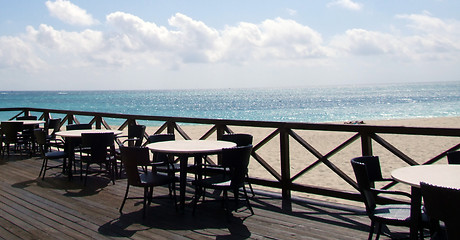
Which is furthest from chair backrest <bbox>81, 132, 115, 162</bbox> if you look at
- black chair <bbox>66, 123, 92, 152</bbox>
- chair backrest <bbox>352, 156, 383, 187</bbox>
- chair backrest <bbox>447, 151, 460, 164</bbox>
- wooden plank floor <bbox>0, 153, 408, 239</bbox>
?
chair backrest <bbox>447, 151, 460, 164</bbox>

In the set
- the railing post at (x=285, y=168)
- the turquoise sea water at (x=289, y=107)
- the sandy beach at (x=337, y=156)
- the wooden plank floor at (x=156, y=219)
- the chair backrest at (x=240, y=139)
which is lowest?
the turquoise sea water at (x=289, y=107)

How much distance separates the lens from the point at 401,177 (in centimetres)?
237

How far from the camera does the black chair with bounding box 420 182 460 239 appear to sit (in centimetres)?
175

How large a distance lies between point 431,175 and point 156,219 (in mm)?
2395

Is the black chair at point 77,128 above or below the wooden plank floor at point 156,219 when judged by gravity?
above

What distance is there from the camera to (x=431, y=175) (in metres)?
2.44

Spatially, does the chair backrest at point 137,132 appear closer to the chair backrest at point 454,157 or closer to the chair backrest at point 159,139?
the chair backrest at point 159,139

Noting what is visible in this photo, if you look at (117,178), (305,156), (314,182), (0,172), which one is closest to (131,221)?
(117,178)

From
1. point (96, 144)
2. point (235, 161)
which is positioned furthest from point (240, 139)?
point (96, 144)

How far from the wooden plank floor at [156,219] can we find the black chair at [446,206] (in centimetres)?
134

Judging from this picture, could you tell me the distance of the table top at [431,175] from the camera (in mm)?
2246

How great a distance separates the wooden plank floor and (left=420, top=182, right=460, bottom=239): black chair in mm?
1337

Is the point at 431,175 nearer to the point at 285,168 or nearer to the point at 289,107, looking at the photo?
the point at 285,168

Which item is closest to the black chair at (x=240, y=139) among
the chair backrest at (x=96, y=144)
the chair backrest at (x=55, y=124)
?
the chair backrest at (x=96, y=144)
